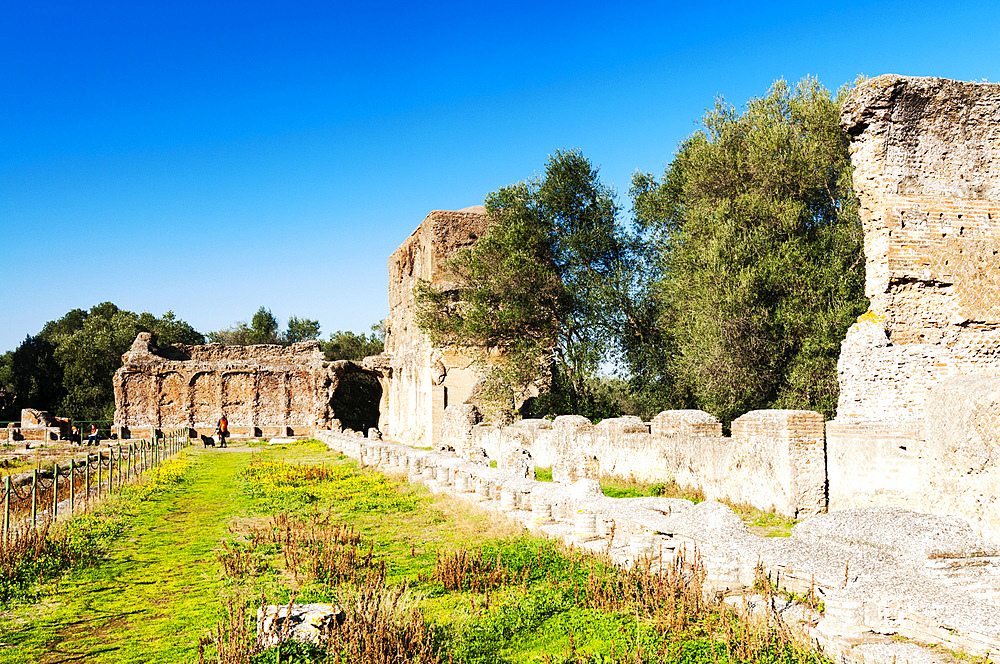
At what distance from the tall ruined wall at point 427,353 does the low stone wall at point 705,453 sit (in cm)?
716

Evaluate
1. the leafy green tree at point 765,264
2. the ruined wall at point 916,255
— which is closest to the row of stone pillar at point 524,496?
the ruined wall at point 916,255

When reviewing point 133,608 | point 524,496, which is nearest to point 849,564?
point 524,496

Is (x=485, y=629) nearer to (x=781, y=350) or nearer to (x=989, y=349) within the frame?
(x=989, y=349)

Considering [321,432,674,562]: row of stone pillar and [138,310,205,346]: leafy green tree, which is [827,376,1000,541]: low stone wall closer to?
[321,432,674,562]: row of stone pillar

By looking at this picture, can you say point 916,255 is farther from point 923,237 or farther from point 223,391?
point 223,391

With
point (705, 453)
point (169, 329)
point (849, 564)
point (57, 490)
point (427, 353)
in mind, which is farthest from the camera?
point (169, 329)

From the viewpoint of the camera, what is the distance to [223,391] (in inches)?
1394

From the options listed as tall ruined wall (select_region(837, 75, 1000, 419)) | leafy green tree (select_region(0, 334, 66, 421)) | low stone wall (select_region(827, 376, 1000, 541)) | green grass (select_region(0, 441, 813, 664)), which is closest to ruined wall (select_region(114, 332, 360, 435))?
leafy green tree (select_region(0, 334, 66, 421))

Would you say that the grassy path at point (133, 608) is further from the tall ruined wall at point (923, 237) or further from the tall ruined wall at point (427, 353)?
the tall ruined wall at point (427, 353)

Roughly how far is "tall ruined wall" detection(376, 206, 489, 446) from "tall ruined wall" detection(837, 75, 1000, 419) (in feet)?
44.7

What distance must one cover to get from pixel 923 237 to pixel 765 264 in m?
5.67

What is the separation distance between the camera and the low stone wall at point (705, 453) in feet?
26.8

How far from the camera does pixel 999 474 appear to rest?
6078mm

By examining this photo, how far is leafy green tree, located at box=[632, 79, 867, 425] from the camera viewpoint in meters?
14.3
